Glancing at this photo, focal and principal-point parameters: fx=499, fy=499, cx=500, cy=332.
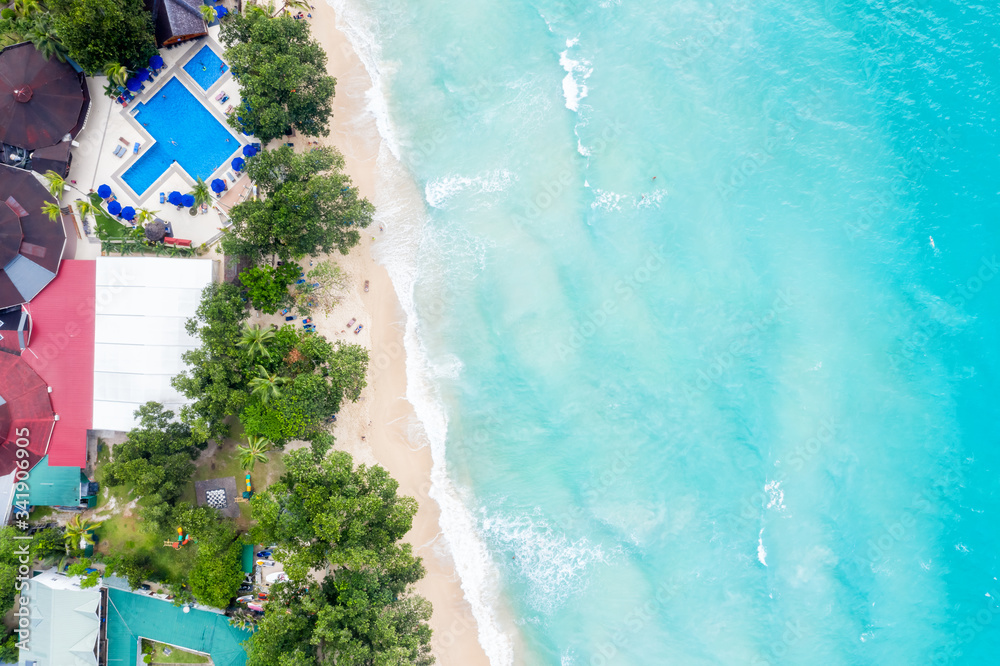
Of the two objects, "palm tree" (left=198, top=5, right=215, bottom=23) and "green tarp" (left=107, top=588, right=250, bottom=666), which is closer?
"green tarp" (left=107, top=588, right=250, bottom=666)

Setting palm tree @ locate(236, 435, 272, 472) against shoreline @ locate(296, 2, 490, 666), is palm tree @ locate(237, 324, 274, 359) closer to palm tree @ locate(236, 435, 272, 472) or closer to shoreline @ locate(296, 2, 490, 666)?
shoreline @ locate(296, 2, 490, 666)

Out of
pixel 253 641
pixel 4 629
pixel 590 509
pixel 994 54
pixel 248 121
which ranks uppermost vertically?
pixel 248 121

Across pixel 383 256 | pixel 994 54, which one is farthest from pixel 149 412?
pixel 994 54

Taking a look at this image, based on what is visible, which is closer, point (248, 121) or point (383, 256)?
point (248, 121)

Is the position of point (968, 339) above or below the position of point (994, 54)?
below

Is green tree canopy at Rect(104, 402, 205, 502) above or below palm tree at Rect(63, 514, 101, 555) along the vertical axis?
above

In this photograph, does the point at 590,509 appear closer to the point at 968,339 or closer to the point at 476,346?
the point at 476,346

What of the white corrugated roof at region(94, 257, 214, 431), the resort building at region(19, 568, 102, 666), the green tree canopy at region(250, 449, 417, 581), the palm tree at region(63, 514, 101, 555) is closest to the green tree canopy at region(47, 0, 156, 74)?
the white corrugated roof at region(94, 257, 214, 431)
